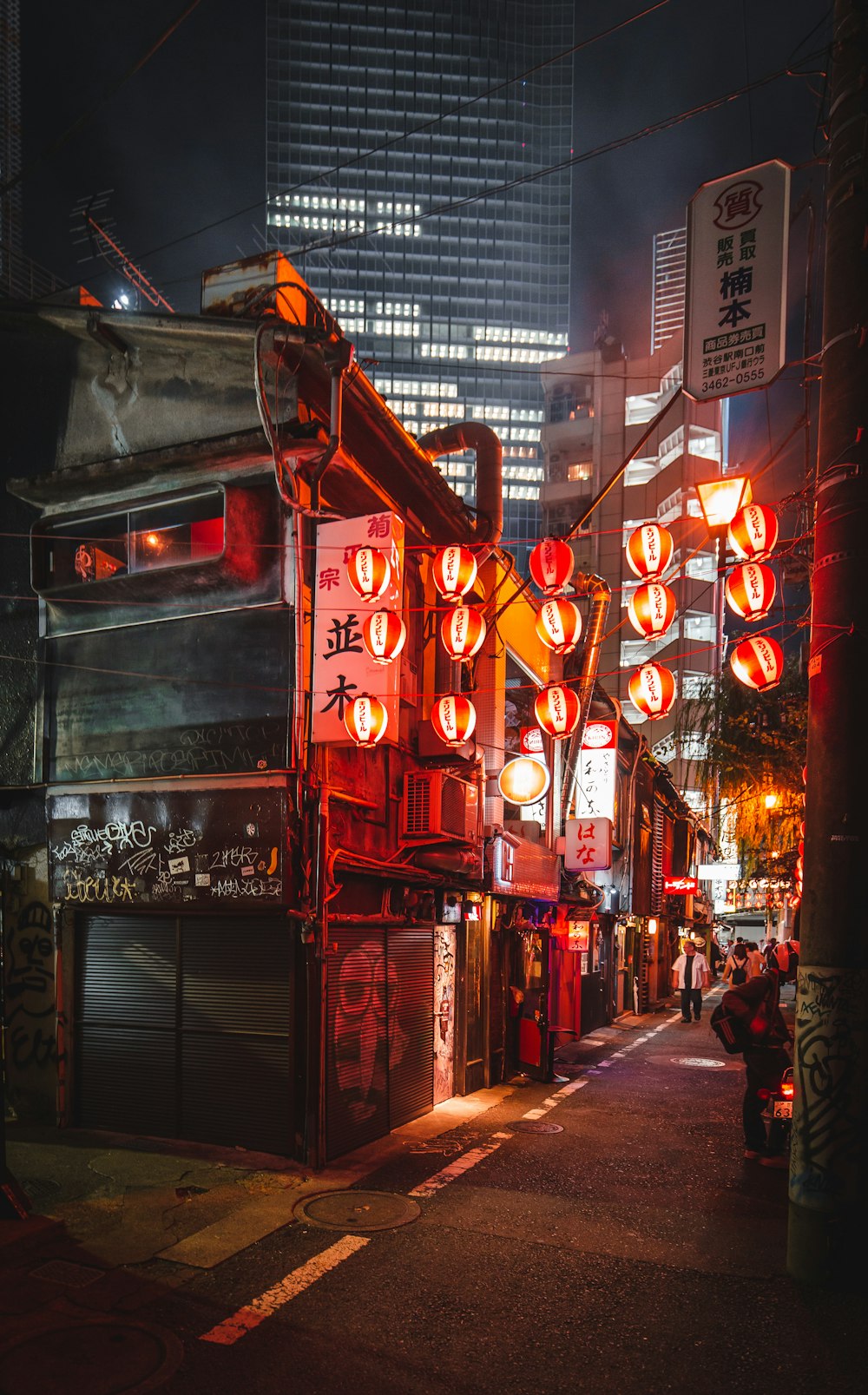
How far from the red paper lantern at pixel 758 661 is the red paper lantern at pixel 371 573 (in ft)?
16.5

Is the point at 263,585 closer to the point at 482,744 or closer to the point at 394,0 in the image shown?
the point at 482,744

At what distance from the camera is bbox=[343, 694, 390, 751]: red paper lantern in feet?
34.5

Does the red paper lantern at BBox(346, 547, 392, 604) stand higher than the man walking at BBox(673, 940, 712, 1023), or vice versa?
the red paper lantern at BBox(346, 547, 392, 604)

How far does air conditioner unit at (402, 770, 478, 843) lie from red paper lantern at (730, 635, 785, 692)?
4372mm

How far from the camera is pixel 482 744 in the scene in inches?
627

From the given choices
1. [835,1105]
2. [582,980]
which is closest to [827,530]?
[835,1105]

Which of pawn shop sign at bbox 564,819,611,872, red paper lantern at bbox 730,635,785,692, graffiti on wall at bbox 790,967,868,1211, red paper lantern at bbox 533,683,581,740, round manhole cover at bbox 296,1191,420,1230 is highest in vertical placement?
red paper lantern at bbox 730,635,785,692

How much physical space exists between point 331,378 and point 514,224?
176619 mm

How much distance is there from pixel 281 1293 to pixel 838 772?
611 centimetres

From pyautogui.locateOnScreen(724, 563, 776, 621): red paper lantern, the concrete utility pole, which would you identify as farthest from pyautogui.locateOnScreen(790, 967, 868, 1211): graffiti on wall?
pyautogui.locateOnScreen(724, 563, 776, 621): red paper lantern

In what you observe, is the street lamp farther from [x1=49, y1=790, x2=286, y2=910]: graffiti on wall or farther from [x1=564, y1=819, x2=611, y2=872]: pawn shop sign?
[x1=564, y1=819, x2=611, y2=872]: pawn shop sign

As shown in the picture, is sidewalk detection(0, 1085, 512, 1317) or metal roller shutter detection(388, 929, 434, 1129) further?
metal roller shutter detection(388, 929, 434, 1129)

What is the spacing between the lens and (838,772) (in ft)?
25.2

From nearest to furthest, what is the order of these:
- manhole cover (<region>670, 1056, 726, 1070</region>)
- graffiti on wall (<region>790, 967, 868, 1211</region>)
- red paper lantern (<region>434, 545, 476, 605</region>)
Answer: graffiti on wall (<region>790, 967, 868, 1211</region>), red paper lantern (<region>434, 545, 476, 605</region>), manhole cover (<region>670, 1056, 726, 1070</region>)
